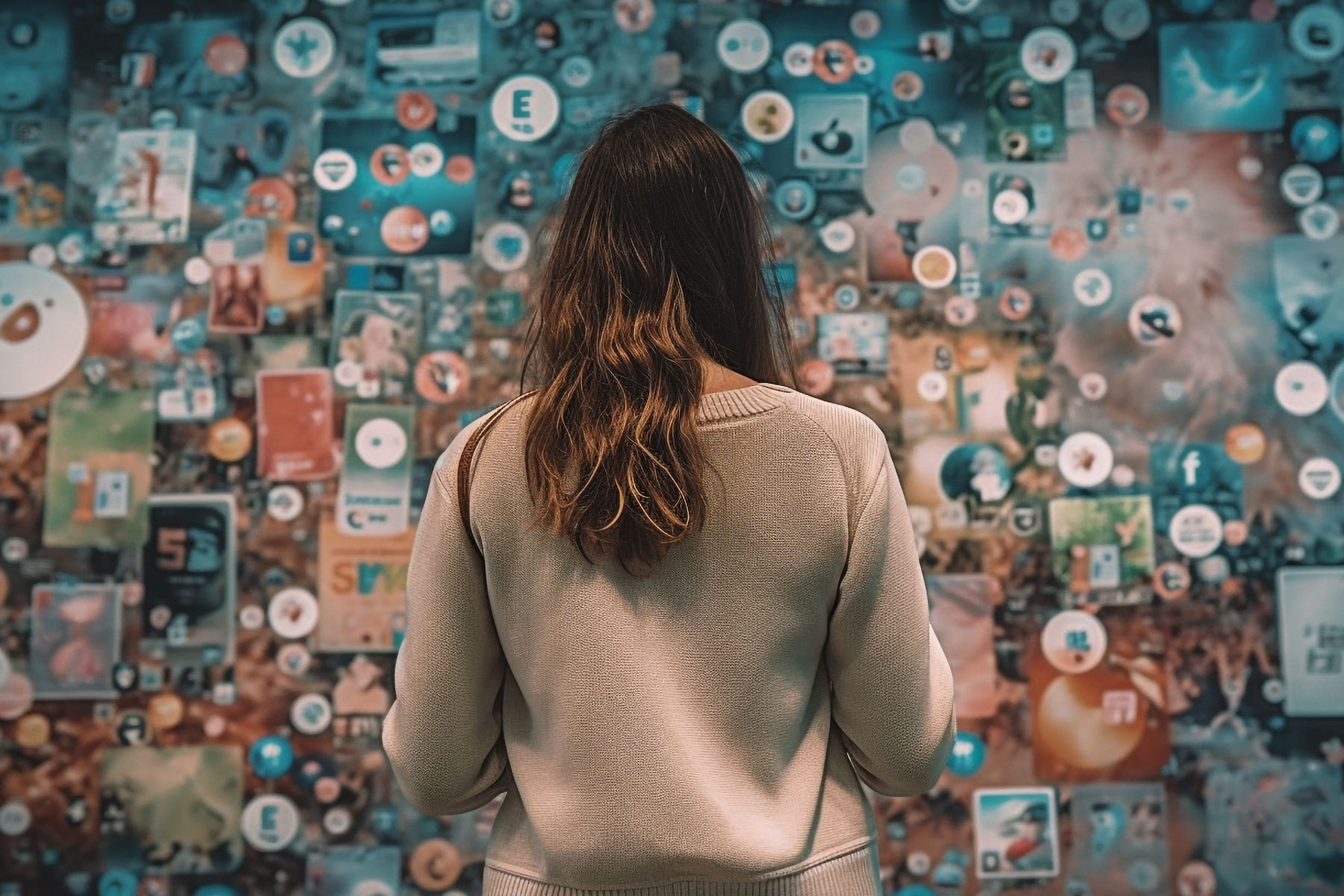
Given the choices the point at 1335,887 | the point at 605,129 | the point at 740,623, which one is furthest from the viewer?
the point at 1335,887

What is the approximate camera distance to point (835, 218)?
88.2 inches

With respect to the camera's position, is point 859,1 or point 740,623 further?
point 859,1

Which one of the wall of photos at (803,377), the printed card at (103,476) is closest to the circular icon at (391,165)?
the wall of photos at (803,377)

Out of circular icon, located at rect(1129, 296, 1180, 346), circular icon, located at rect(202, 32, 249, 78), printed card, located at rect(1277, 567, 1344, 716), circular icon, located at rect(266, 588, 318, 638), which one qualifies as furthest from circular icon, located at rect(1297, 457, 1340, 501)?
circular icon, located at rect(202, 32, 249, 78)

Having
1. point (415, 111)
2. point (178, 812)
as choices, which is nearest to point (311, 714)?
point (178, 812)

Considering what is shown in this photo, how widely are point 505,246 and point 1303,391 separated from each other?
1.50 meters

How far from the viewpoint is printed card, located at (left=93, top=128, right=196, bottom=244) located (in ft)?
7.48

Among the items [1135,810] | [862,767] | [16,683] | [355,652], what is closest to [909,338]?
[1135,810]

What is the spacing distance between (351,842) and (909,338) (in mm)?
1374

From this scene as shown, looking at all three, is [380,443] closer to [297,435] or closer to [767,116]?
[297,435]

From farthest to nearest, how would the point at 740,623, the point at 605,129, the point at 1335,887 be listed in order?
the point at 1335,887, the point at 605,129, the point at 740,623

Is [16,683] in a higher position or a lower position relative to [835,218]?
lower

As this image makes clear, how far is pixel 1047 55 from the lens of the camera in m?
2.26

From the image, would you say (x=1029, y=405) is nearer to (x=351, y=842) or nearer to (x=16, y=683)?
(x=351, y=842)
